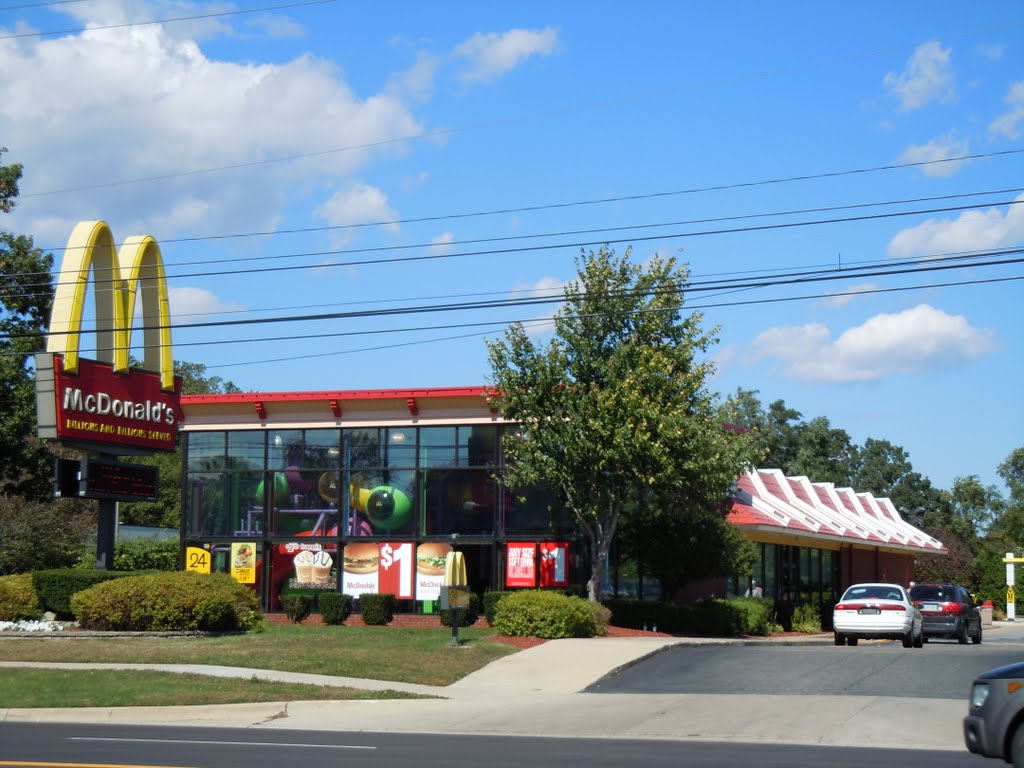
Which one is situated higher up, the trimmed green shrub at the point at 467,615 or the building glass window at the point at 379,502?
the building glass window at the point at 379,502

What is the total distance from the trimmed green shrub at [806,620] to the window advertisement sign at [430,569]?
1269cm

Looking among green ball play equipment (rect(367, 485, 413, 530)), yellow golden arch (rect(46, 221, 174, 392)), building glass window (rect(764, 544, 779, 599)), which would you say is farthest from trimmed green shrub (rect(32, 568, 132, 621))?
building glass window (rect(764, 544, 779, 599))

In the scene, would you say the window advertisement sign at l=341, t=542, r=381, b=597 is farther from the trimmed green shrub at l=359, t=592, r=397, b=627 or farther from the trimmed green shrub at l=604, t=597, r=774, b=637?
the trimmed green shrub at l=604, t=597, r=774, b=637

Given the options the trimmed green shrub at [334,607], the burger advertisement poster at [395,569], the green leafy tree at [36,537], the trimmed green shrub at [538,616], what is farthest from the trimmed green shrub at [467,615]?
the green leafy tree at [36,537]

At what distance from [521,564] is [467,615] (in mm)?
2375

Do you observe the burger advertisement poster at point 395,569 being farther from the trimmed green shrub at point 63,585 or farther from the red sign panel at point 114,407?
the trimmed green shrub at point 63,585

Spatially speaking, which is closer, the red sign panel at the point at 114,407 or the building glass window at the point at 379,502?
the red sign panel at the point at 114,407

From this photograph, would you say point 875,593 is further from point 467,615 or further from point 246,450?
point 246,450

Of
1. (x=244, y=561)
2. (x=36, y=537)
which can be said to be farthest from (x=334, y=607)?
(x=36, y=537)

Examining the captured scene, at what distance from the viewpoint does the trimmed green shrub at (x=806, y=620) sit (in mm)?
41688

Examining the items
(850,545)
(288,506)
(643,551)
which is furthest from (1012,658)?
(850,545)

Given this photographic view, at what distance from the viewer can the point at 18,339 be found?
44.6 m

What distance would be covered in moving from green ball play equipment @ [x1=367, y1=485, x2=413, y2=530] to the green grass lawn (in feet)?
22.5

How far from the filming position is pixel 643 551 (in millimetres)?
34781
